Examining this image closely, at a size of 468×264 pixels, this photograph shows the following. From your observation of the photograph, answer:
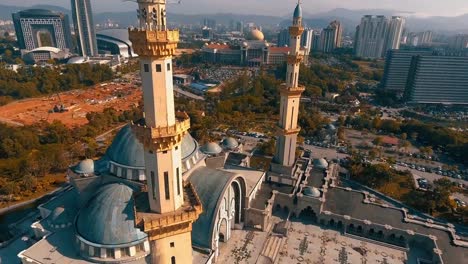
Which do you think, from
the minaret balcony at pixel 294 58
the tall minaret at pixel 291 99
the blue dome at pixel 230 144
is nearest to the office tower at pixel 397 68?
the blue dome at pixel 230 144

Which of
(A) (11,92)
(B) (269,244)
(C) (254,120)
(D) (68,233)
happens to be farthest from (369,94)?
(A) (11,92)

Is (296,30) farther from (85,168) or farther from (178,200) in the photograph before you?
(85,168)

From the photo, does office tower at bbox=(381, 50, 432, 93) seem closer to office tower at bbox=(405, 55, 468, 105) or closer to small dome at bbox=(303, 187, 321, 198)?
office tower at bbox=(405, 55, 468, 105)

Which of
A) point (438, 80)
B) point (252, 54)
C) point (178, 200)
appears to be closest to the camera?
point (178, 200)

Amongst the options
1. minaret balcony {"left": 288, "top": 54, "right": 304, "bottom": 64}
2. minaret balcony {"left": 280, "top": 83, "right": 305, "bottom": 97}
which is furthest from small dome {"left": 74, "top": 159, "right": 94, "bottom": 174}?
minaret balcony {"left": 288, "top": 54, "right": 304, "bottom": 64}

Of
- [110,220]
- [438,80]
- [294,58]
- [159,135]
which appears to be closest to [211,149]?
[294,58]

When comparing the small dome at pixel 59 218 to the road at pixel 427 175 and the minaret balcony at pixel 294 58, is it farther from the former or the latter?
the road at pixel 427 175
